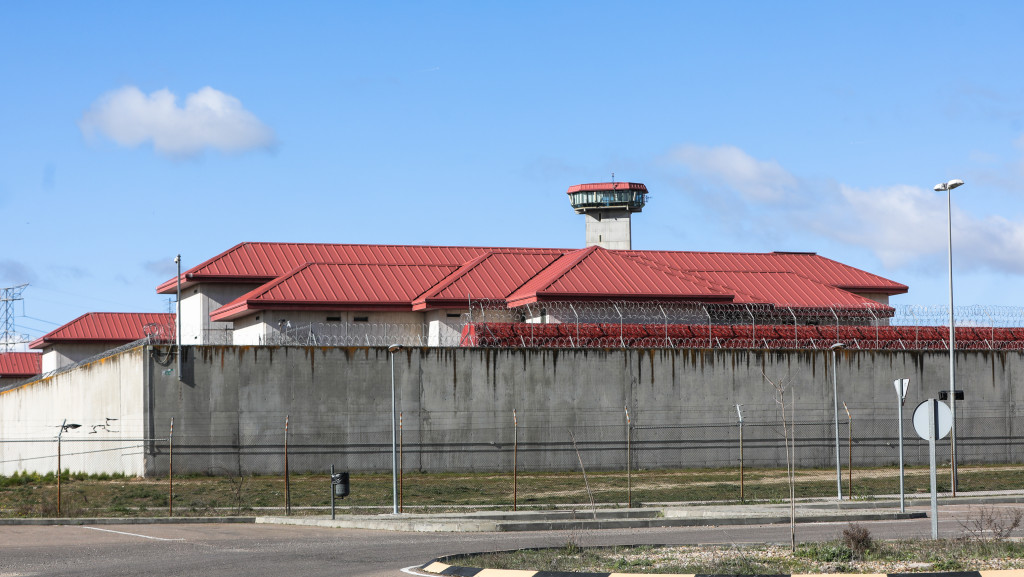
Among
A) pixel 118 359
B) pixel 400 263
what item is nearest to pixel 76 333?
pixel 400 263

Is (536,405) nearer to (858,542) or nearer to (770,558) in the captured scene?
(770,558)

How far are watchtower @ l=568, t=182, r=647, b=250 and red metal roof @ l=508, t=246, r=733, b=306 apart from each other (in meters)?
21.5

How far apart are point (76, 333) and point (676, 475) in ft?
143

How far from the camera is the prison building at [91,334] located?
227ft

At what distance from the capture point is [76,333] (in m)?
69.8

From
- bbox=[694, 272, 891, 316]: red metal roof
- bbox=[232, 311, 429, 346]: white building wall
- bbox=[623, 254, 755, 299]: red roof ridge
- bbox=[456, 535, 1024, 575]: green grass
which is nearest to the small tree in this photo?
bbox=[456, 535, 1024, 575]: green grass

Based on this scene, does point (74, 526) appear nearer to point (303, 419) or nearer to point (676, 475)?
point (303, 419)

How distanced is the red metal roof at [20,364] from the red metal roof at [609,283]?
151 feet

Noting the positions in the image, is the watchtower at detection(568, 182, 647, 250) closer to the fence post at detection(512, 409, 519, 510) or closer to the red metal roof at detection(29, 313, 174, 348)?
the red metal roof at detection(29, 313, 174, 348)

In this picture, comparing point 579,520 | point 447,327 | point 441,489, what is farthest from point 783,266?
point 579,520

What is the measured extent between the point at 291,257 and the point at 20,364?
37.4 metres

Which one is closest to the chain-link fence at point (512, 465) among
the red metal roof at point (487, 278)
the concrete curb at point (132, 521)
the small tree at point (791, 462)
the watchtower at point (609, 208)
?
the small tree at point (791, 462)

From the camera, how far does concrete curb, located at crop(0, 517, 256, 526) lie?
24.9 meters

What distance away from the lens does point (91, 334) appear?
2744 inches
